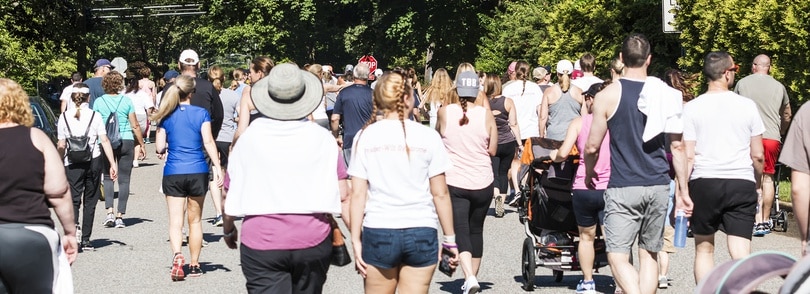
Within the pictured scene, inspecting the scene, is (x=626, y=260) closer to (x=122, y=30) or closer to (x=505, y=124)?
(x=505, y=124)

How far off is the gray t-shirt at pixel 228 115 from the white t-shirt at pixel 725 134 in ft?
24.2

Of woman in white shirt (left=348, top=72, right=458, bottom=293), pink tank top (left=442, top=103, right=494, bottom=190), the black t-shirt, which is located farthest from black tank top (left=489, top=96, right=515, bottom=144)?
woman in white shirt (left=348, top=72, right=458, bottom=293)

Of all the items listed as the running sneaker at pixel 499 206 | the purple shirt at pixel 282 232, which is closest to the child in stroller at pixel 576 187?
the purple shirt at pixel 282 232

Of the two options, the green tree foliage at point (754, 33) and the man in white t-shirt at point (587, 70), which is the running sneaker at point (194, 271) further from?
the green tree foliage at point (754, 33)

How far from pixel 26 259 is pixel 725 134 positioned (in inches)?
176

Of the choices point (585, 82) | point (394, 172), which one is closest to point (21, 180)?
point (394, 172)

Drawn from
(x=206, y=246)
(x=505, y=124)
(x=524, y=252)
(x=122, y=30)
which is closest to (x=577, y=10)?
(x=505, y=124)

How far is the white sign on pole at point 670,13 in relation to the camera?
1970 centimetres

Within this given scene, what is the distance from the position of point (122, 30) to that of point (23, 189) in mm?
82707

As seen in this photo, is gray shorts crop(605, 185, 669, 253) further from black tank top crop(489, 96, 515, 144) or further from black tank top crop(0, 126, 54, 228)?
black tank top crop(489, 96, 515, 144)

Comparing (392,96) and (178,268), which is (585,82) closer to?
(178,268)

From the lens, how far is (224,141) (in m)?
14.7

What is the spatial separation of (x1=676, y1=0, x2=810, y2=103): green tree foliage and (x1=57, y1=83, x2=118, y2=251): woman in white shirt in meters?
8.57

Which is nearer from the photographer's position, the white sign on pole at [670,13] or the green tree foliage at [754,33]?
the green tree foliage at [754,33]
